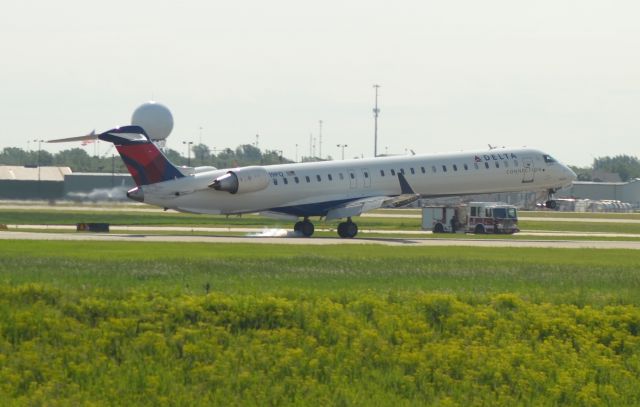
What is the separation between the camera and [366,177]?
215 ft

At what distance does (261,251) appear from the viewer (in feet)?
158

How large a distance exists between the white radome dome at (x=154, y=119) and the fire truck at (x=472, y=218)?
3799 centimetres

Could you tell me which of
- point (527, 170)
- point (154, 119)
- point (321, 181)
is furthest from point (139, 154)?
point (154, 119)

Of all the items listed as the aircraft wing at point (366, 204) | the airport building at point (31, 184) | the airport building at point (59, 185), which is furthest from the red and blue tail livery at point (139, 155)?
the airport building at point (31, 184)

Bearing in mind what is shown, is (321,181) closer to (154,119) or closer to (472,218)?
(472,218)

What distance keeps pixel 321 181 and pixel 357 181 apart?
2038mm

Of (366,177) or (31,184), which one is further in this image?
(31,184)

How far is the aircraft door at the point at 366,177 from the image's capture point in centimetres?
6556

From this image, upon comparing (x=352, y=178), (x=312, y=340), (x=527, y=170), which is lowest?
(x=312, y=340)

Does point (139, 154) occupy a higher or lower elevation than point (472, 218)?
higher

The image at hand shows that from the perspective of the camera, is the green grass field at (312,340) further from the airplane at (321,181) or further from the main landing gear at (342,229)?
the main landing gear at (342,229)

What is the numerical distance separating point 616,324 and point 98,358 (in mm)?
11718

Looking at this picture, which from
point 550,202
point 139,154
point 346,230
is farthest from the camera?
point 550,202

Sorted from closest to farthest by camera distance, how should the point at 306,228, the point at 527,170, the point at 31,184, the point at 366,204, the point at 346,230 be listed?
the point at 346,230
the point at 366,204
the point at 306,228
the point at 527,170
the point at 31,184
